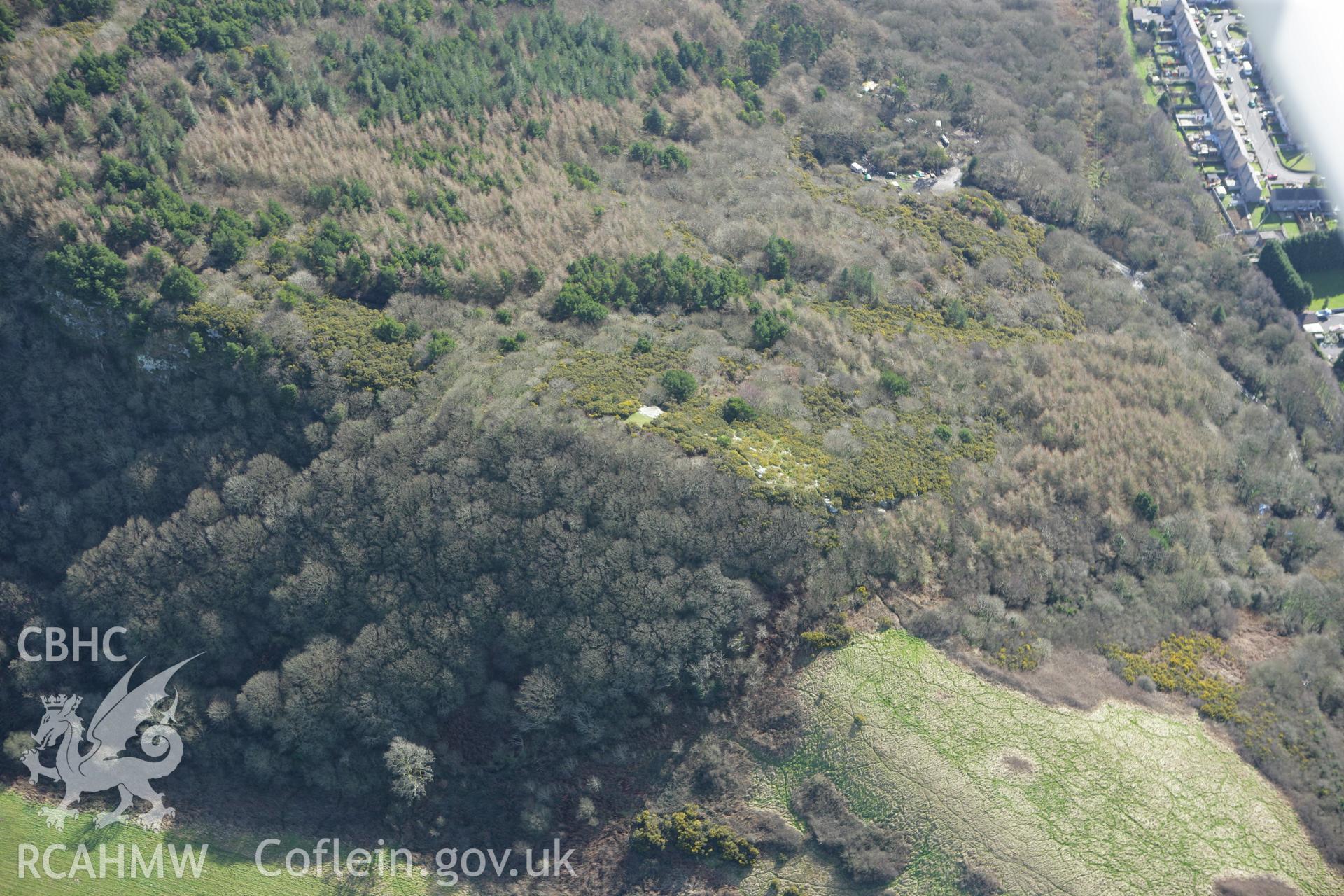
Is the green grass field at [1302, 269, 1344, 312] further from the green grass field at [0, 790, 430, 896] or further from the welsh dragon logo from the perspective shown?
the welsh dragon logo

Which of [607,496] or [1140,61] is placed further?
[1140,61]

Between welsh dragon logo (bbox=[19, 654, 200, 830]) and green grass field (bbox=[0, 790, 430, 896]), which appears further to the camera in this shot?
welsh dragon logo (bbox=[19, 654, 200, 830])

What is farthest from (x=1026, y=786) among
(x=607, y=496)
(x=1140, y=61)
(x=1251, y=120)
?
(x=1140, y=61)

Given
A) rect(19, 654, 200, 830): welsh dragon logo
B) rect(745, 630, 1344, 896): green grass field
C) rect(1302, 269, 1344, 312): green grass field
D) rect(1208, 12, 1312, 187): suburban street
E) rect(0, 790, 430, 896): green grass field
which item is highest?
rect(1208, 12, 1312, 187): suburban street

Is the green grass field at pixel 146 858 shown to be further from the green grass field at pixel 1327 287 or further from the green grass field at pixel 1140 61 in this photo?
the green grass field at pixel 1140 61

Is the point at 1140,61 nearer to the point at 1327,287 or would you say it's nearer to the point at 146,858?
the point at 1327,287

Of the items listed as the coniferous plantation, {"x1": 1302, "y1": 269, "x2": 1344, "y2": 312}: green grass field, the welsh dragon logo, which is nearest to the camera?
the coniferous plantation

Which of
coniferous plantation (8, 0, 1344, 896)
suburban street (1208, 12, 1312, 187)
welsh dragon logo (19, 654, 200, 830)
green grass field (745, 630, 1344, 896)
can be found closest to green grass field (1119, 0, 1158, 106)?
suburban street (1208, 12, 1312, 187)

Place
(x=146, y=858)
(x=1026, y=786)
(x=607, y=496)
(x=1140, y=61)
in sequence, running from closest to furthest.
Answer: (x=1026, y=786), (x=146, y=858), (x=607, y=496), (x=1140, y=61)
